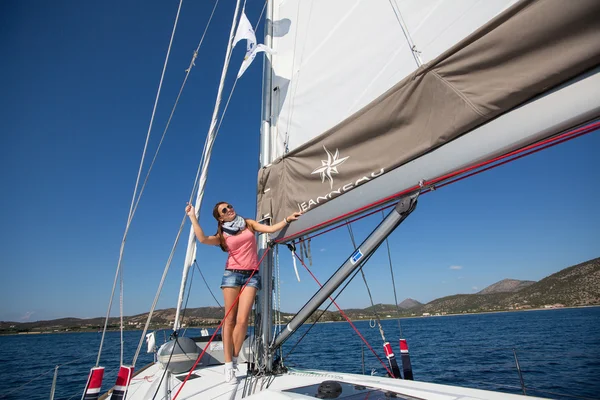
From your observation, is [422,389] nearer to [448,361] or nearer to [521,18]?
[521,18]

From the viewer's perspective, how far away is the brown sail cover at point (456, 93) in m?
1.63

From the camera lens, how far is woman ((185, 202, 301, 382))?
3.24 metres

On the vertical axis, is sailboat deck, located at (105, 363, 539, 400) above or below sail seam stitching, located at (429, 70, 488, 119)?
below

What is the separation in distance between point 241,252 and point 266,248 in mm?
501

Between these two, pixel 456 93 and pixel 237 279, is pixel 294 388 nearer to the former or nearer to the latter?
pixel 237 279

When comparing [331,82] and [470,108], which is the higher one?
[331,82]

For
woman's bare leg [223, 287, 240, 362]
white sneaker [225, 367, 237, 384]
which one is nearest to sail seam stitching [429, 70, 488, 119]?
woman's bare leg [223, 287, 240, 362]

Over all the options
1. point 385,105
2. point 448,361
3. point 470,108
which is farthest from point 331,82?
point 448,361

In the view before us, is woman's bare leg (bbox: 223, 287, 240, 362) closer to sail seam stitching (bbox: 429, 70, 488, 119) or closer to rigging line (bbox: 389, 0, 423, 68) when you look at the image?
sail seam stitching (bbox: 429, 70, 488, 119)

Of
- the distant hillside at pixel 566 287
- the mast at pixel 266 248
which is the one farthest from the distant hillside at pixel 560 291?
the mast at pixel 266 248

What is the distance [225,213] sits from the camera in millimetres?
3645

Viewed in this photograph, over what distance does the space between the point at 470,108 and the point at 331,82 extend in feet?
6.07

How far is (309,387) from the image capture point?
2562 mm

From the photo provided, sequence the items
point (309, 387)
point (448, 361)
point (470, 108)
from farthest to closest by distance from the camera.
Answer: point (448, 361) < point (309, 387) < point (470, 108)
